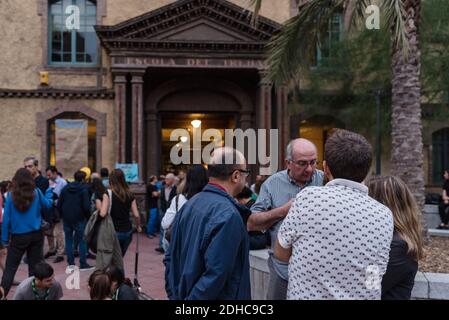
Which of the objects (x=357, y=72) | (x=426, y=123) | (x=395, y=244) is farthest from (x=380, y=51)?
(x=395, y=244)

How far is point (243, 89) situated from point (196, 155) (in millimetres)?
2828

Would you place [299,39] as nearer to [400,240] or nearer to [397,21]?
[397,21]

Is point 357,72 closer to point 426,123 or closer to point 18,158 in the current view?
point 426,123

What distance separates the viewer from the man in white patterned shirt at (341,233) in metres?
2.56

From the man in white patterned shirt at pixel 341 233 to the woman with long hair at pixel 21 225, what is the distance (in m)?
5.25

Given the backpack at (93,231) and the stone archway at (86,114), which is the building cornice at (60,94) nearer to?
the stone archway at (86,114)

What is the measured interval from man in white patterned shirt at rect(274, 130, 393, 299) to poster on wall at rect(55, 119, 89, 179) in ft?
53.0

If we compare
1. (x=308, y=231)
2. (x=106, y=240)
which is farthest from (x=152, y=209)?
(x=308, y=231)

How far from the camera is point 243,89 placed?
18.5 metres

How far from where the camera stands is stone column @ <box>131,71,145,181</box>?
1653 cm

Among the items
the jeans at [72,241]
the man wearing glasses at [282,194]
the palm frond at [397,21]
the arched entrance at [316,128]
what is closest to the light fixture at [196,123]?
the arched entrance at [316,128]

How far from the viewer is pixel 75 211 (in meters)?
9.48

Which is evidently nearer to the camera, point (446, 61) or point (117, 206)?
point (117, 206)

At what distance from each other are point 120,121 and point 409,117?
36.3 ft
